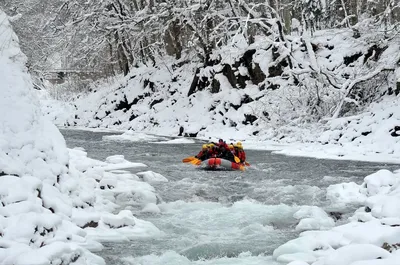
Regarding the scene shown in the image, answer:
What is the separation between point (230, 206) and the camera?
8.37 m

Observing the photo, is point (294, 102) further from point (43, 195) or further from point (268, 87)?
point (43, 195)

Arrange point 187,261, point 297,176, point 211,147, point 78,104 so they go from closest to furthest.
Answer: point 187,261
point 297,176
point 211,147
point 78,104

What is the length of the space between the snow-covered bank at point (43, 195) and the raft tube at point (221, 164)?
3032mm

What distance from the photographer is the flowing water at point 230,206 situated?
Result: 5.93 m

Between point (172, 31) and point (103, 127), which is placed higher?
point (172, 31)

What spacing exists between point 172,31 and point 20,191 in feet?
72.5

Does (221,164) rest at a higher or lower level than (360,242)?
lower

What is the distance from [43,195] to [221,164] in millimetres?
6490

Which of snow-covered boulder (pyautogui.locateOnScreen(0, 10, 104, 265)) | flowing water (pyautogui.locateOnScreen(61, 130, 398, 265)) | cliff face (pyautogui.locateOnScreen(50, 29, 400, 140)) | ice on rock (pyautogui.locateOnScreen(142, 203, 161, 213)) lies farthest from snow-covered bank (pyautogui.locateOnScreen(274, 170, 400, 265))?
cliff face (pyautogui.locateOnScreen(50, 29, 400, 140))

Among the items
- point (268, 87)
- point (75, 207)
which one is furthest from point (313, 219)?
point (268, 87)

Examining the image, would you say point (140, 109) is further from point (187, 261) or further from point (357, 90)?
point (187, 261)

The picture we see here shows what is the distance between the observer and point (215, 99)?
21.8m

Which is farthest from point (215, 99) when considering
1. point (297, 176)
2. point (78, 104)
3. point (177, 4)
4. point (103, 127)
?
point (78, 104)

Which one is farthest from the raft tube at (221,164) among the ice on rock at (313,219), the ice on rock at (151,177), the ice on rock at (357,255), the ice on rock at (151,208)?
the ice on rock at (357,255)
